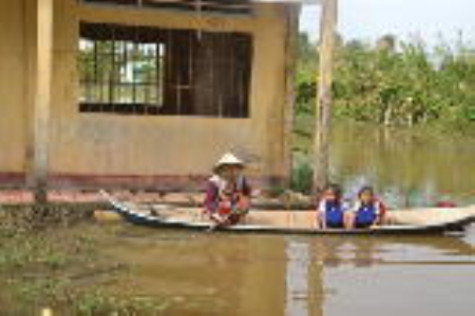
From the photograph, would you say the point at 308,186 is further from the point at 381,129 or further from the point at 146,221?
the point at 381,129

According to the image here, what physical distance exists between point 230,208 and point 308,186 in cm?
291

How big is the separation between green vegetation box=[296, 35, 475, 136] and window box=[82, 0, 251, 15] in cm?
1622

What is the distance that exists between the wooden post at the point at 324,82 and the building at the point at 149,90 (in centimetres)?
96

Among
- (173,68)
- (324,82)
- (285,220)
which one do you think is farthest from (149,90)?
(285,220)

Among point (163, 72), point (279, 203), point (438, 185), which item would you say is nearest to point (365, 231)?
point (279, 203)

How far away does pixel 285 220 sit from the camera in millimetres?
13453

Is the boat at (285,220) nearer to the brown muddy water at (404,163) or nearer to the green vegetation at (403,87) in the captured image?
the brown muddy water at (404,163)

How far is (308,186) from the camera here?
15680 millimetres

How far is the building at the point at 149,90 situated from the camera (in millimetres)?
14250

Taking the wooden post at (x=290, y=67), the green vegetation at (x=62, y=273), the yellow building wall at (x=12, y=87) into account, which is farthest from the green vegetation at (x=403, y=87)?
the green vegetation at (x=62, y=273)

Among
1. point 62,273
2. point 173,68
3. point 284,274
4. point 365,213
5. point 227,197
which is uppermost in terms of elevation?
point 173,68

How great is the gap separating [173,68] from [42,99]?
8.90 feet

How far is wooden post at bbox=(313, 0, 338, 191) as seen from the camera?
46.1ft

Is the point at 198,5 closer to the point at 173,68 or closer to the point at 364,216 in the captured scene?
the point at 173,68
